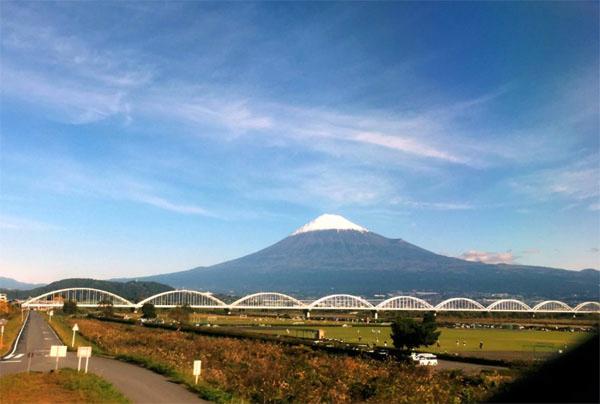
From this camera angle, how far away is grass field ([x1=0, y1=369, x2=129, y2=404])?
18266mm

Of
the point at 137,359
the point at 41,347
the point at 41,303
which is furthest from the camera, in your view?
the point at 41,303

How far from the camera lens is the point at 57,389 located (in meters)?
20.5

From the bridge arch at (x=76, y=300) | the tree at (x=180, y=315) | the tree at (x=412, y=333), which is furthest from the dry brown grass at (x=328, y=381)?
the bridge arch at (x=76, y=300)

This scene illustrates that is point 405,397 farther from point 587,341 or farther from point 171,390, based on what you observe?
point 587,341

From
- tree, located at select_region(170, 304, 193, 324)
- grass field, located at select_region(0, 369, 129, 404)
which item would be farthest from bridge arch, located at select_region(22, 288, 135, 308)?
grass field, located at select_region(0, 369, 129, 404)

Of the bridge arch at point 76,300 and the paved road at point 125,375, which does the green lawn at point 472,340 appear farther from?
the bridge arch at point 76,300

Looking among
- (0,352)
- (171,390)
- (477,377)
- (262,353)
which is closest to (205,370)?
(171,390)

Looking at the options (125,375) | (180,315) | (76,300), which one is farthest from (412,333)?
(76,300)

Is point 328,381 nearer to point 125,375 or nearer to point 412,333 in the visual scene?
point 125,375

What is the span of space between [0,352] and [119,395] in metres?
22.4

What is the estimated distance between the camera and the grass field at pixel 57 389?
18.3 m

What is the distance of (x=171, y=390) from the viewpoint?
21047 millimetres

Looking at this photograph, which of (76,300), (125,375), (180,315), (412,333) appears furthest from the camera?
(76,300)

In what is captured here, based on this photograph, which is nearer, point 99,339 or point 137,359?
point 137,359
